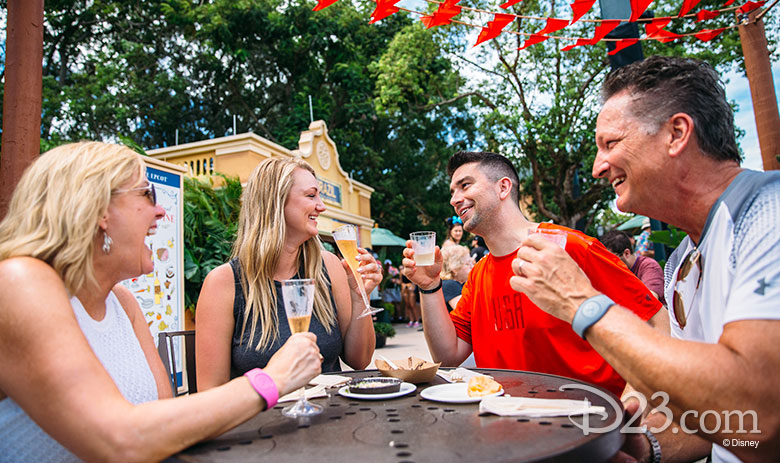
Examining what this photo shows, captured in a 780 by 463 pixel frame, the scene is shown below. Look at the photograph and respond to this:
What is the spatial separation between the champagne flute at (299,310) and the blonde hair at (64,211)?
579 mm

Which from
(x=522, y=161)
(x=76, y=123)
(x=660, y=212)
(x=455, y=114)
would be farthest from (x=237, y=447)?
(x=455, y=114)

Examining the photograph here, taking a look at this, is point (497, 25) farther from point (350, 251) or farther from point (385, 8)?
point (350, 251)

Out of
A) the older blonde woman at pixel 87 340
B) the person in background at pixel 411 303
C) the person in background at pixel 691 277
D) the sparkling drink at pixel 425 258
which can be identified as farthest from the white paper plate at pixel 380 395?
the person in background at pixel 411 303

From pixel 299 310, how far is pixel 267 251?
1028 millimetres

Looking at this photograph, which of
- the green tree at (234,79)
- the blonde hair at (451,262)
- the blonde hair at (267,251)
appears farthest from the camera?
the green tree at (234,79)

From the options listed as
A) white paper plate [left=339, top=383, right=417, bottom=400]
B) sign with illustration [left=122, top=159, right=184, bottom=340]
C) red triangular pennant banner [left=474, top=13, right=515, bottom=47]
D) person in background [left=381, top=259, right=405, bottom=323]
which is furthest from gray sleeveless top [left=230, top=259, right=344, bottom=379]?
person in background [left=381, top=259, right=405, bottom=323]

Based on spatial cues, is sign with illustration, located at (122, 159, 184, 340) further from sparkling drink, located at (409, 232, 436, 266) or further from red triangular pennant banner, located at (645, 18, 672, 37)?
red triangular pennant banner, located at (645, 18, 672, 37)

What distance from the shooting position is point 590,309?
1.34 m

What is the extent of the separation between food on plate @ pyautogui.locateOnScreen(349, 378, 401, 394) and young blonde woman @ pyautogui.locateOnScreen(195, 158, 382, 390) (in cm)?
72

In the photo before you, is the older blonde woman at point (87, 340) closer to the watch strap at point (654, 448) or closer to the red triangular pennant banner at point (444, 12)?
the watch strap at point (654, 448)

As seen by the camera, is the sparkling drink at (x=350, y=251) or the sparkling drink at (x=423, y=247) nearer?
the sparkling drink at (x=423, y=247)

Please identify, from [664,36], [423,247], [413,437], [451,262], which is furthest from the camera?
[451,262]

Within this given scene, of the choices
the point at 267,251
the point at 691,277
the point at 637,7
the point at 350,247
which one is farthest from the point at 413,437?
the point at 637,7

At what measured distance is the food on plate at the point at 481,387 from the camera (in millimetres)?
1600
